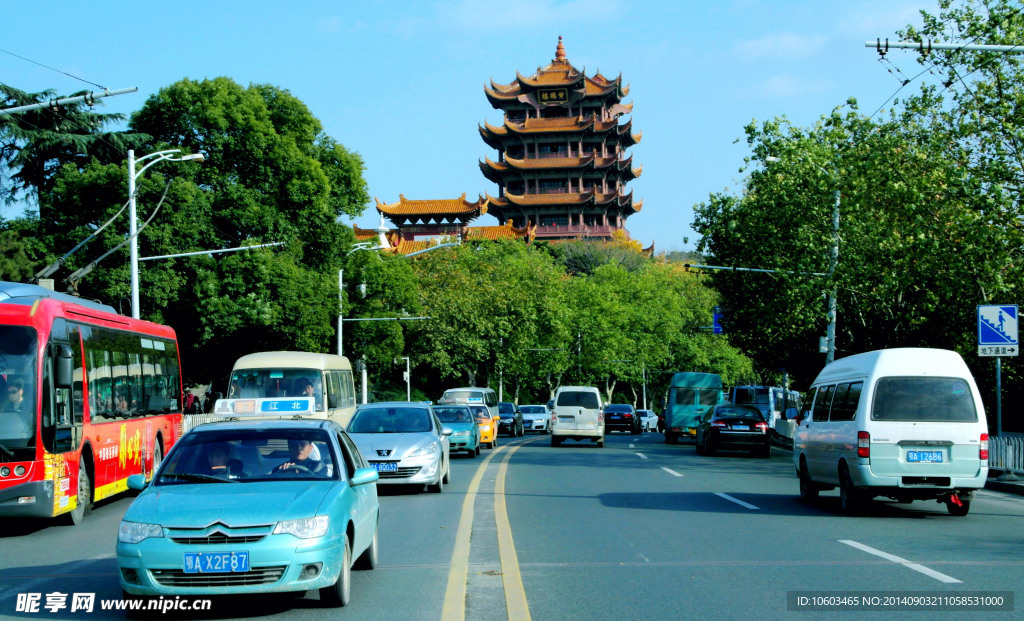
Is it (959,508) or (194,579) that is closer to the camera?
(194,579)

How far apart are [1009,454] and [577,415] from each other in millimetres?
16258

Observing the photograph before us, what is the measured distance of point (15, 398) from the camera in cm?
1248

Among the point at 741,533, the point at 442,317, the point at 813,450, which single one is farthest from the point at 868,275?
the point at 442,317

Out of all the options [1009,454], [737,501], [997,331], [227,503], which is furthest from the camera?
[1009,454]

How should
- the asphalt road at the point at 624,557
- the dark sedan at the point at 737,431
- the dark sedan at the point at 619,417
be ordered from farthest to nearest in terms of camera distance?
the dark sedan at the point at 619,417 → the dark sedan at the point at 737,431 → the asphalt road at the point at 624,557

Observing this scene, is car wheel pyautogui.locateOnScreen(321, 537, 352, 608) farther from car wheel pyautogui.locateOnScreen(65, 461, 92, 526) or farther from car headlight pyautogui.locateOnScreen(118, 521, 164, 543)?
car wheel pyautogui.locateOnScreen(65, 461, 92, 526)

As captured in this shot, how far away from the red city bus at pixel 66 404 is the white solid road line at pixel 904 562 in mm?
8892

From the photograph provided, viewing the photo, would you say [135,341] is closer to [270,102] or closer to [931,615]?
[931,615]

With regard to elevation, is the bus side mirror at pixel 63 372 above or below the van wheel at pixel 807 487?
above

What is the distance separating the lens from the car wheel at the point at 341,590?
7.51m

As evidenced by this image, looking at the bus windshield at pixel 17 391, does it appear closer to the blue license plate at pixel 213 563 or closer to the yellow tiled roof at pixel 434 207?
the blue license plate at pixel 213 563

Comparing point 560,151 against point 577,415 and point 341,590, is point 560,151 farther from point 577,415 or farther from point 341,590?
point 341,590

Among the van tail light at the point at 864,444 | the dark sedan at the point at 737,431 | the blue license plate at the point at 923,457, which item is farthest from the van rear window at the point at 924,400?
the dark sedan at the point at 737,431

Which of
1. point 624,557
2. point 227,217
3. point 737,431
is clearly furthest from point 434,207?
point 624,557
